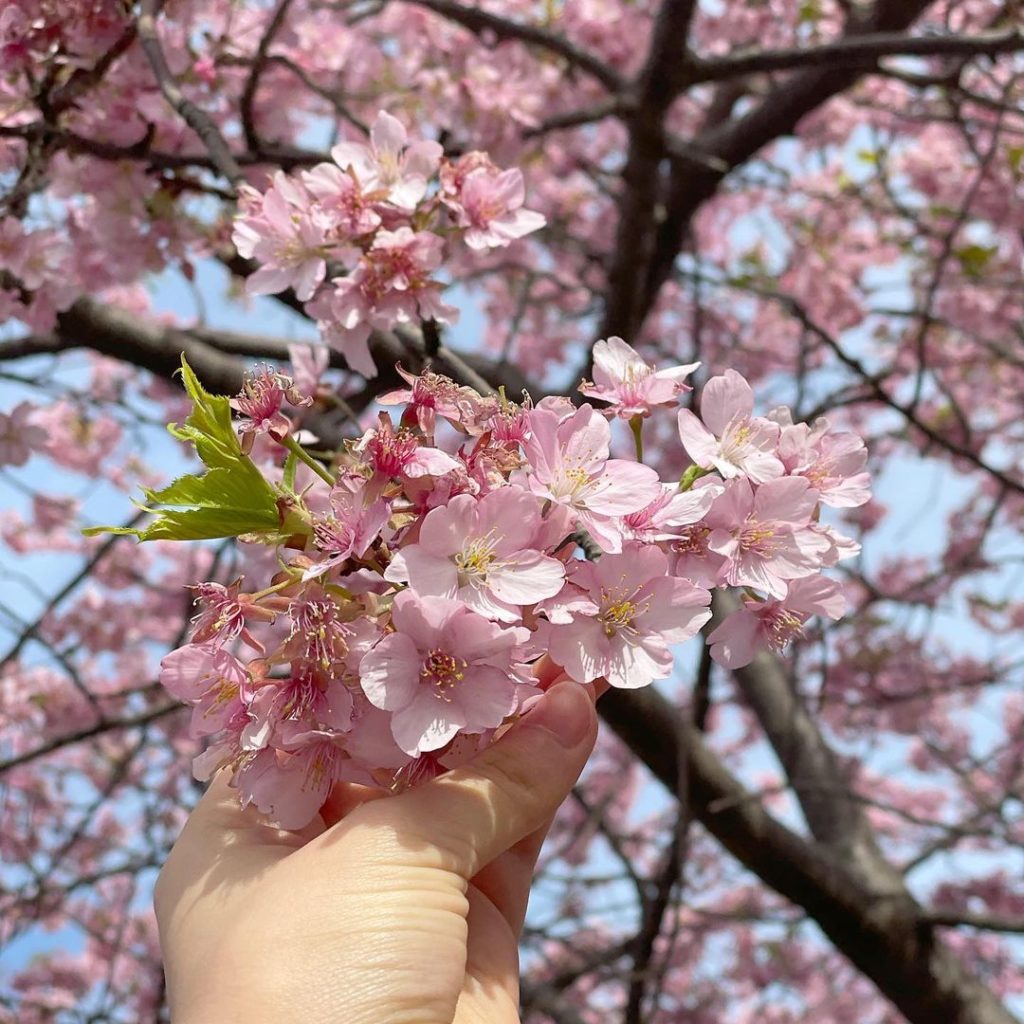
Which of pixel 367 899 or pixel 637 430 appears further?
pixel 637 430

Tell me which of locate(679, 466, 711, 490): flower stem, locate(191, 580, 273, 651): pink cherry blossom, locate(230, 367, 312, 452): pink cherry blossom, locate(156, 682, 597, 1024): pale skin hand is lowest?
locate(156, 682, 597, 1024): pale skin hand

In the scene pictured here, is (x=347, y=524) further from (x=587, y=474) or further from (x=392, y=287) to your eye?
(x=392, y=287)

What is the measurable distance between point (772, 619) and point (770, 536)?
0.40ft

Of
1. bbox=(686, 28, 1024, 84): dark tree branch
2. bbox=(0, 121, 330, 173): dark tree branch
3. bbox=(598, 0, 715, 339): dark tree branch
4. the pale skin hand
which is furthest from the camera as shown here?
bbox=(598, 0, 715, 339): dark tree branch

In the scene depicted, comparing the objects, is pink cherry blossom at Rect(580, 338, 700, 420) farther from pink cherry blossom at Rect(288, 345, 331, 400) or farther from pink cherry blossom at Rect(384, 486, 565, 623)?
pink cherry blossom at Rect(288, 345, 331, 400)

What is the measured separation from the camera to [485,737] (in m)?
0.99

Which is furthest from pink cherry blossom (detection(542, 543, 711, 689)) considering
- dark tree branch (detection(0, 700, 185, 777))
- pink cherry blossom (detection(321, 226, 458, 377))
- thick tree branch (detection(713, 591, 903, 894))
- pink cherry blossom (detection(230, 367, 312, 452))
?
thick tree branch (detection(713, 591, 903, 894))

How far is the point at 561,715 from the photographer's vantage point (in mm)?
988

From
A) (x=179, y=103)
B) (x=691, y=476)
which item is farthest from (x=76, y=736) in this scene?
(x=691, y=476)

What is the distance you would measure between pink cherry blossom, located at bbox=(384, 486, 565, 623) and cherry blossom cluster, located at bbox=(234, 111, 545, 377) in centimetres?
60

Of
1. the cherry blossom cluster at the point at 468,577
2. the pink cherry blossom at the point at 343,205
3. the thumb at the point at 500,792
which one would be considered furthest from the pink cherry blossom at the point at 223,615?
the pink cherry blossom at the point at 343,205

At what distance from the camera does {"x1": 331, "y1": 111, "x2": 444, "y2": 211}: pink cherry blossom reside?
1426mm

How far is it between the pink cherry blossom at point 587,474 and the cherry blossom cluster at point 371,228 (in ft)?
1.72

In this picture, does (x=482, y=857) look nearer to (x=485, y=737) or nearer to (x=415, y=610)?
(x=485, y=737)
